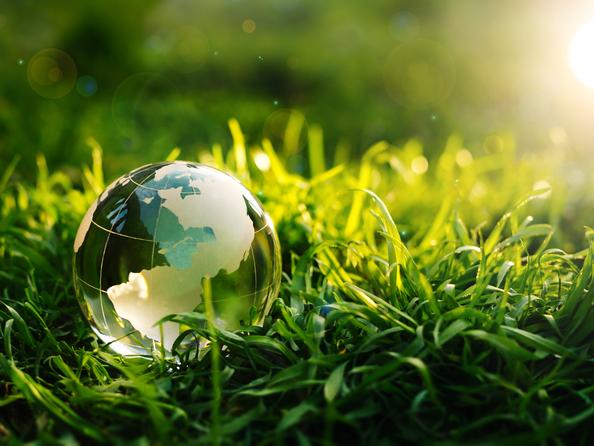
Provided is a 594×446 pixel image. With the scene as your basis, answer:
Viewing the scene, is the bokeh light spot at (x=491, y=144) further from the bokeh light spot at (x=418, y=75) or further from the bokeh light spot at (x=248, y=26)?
the bokeh light spot at (x=248, y=26)

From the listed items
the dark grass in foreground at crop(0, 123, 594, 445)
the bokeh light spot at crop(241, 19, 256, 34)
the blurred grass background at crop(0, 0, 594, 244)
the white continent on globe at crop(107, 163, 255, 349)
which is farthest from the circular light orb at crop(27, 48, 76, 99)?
the white continent on globe at crop(107, 163, 255, 349)

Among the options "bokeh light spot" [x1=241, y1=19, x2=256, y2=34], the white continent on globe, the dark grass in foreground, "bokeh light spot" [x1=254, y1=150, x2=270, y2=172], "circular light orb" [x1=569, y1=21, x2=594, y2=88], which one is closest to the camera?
the dark grass in foreground

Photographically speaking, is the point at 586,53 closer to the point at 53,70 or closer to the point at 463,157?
the point at 463,157

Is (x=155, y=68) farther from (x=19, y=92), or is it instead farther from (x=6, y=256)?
(x=6, y=256)

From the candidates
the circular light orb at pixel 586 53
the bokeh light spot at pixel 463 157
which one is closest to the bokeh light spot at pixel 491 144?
the circular light orb at pixel 586 53

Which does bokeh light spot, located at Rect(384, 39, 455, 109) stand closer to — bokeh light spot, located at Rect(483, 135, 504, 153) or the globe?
bokeh light spot, located at Rect(483, 135, 504, 153)

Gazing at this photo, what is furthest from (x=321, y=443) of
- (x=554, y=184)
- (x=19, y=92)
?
(x=19, y=92)

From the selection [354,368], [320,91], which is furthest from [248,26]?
[354,368]
